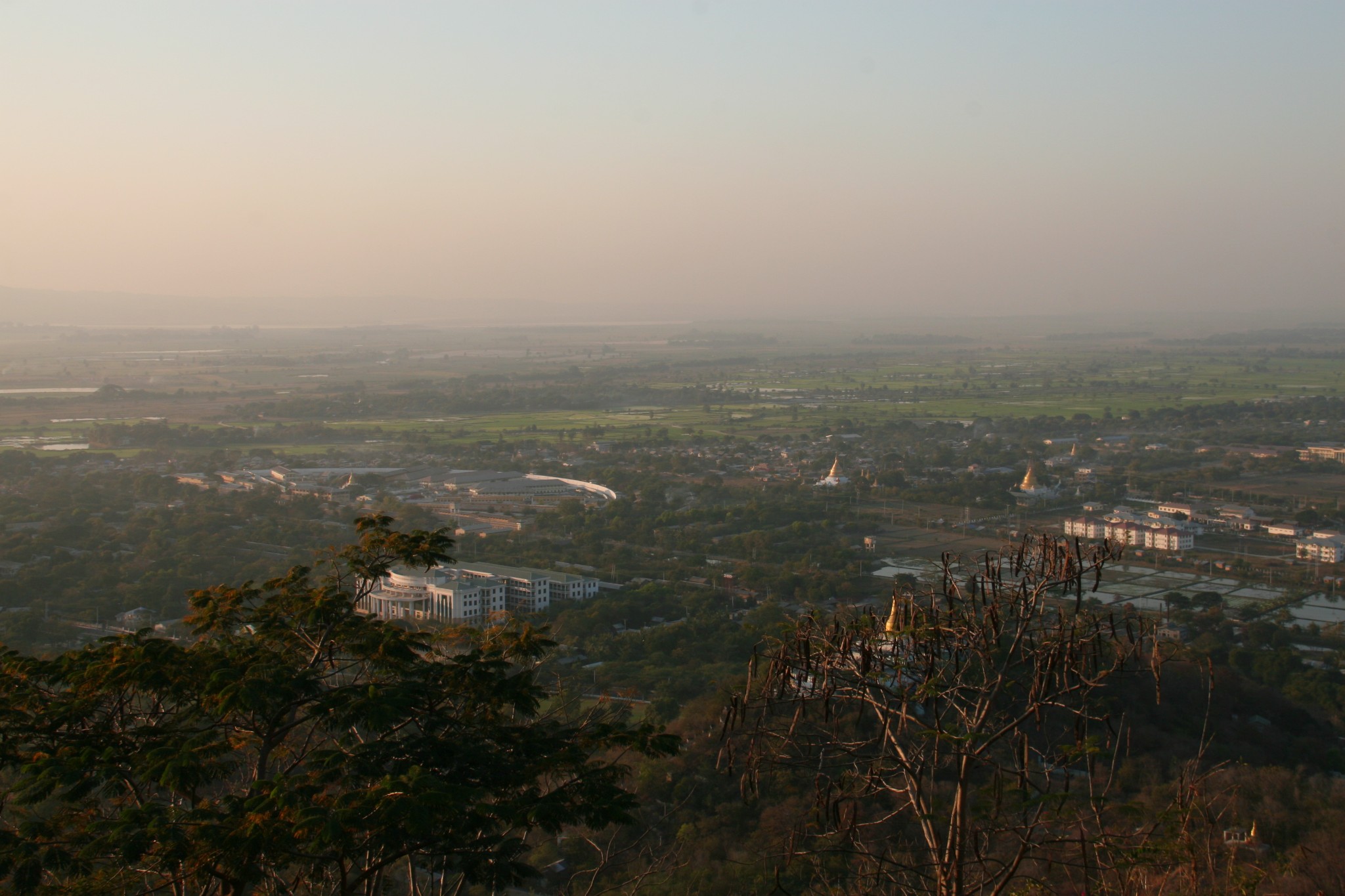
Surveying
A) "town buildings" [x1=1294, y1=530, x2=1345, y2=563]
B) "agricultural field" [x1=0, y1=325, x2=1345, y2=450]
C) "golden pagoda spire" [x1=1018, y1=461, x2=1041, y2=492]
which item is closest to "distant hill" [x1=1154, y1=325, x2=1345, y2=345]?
"agricultural field" [x1=0, y1=325, x2=1345, y2=450]

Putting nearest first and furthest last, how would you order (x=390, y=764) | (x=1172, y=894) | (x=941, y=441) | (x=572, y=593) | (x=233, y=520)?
(x=390, y=764) < (x=1172, y=894) < (x=572, y=593) < (x=233, y=520) < (x=941, y=441)

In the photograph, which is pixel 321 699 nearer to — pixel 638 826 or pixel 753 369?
pixel 638 826

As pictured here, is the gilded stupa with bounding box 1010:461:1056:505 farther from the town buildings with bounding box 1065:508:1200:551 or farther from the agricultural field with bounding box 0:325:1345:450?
the agricultural field with bounding box 0:325:1345:450

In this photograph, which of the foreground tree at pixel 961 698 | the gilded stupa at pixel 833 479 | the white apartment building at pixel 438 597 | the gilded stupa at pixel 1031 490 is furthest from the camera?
the gilded stupa at pixel 833 479

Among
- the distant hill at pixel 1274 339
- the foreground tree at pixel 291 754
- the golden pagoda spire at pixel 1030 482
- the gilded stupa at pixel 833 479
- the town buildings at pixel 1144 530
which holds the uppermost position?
the foreground tree at pixel 291 754

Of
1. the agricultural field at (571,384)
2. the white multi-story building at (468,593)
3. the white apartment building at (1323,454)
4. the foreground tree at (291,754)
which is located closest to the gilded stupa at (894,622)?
the foreground tree at (291,754)

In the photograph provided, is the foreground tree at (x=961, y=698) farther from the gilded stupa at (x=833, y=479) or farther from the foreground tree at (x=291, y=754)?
the gilded stupa at (x=833, y=479)

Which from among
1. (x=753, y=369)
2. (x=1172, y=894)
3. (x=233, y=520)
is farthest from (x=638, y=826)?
(x=753, y=369)
